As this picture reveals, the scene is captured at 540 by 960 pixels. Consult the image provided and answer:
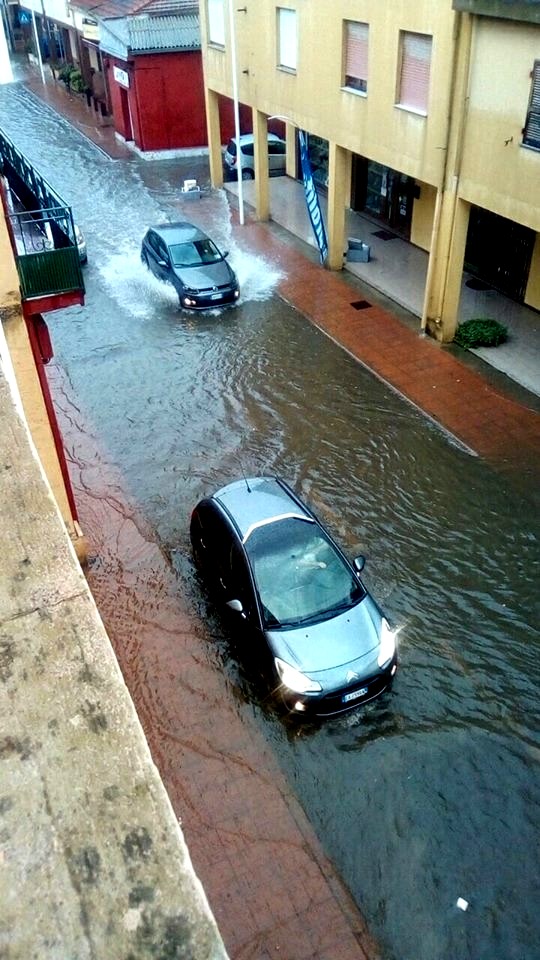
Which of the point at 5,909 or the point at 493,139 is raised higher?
the point at 5,909

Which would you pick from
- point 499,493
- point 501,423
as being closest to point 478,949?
point 499,493

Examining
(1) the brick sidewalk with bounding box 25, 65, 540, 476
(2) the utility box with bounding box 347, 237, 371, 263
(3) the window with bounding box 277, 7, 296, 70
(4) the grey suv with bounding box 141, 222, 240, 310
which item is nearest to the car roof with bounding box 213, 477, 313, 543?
(1) the brick sidewalk with bounding box 25, 65, 540, 476

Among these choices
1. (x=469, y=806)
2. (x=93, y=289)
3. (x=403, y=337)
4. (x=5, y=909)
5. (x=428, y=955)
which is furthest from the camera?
(x=93, y=289)

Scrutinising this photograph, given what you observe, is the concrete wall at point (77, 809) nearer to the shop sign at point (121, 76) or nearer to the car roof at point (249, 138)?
the car roof at point (249, 138)

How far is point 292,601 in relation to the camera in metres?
8.77

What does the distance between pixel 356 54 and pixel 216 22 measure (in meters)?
8.96

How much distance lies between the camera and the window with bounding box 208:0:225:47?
2291 centimetres

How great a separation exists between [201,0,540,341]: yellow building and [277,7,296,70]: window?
3 cm

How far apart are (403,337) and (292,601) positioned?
9.50 metres

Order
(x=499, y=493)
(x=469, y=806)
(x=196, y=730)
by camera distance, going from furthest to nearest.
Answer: (x=499, y=493), (x=196, y=730), (x=469, y=806)

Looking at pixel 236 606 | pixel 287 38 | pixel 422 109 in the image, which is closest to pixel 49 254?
pixel 236 606

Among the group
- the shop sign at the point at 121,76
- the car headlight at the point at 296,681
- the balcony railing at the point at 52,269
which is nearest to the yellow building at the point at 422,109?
the shop sign at the point at 121,76

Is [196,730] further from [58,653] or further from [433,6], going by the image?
[433,6]

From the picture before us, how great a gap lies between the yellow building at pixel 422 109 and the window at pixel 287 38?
34 mm
